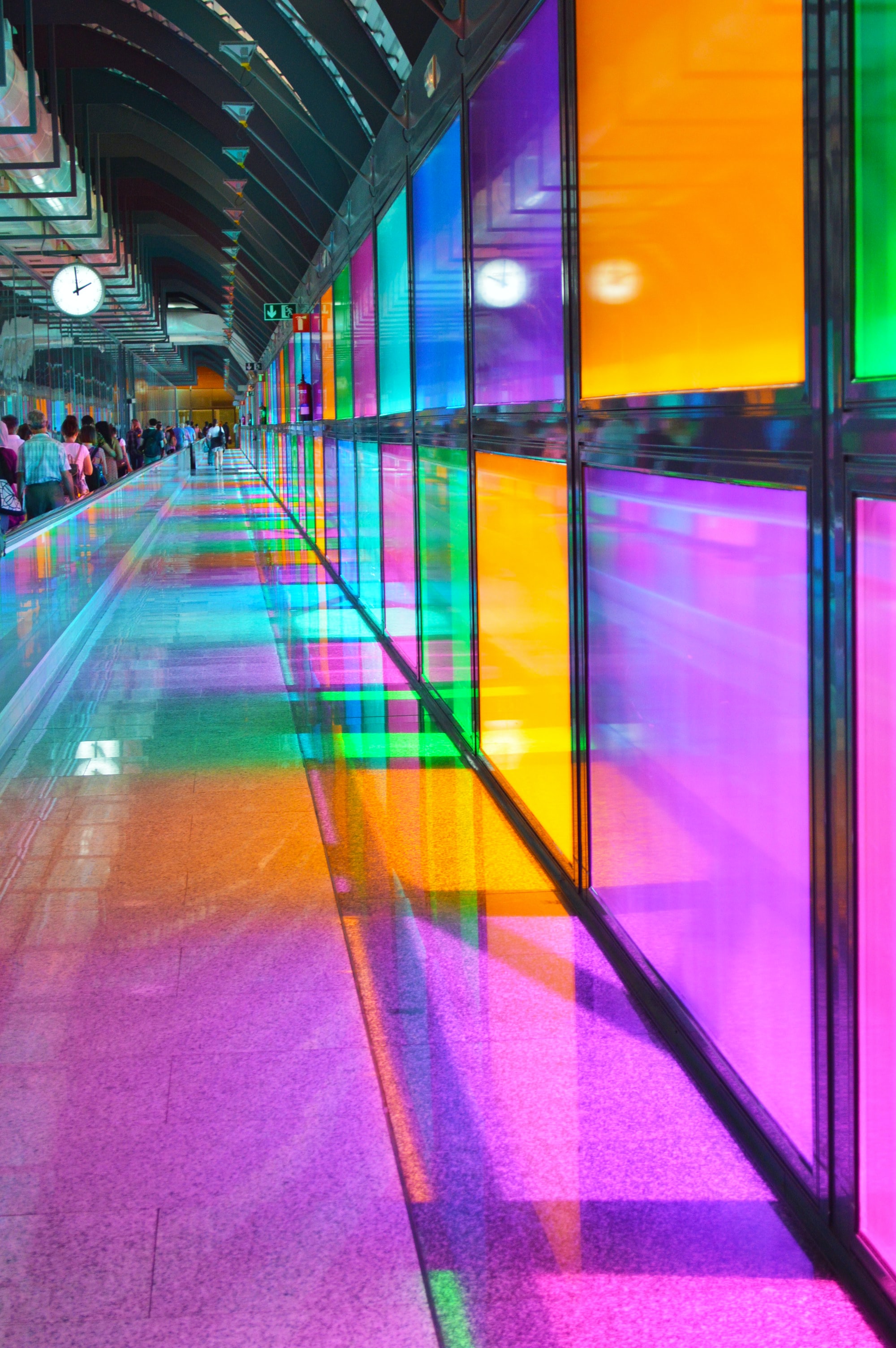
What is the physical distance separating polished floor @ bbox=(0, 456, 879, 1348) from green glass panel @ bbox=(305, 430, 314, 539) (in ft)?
Result: 44.9

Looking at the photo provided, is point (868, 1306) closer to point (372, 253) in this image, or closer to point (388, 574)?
point (388, 574)

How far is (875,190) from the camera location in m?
2.16

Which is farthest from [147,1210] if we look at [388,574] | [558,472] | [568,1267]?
[388,574]

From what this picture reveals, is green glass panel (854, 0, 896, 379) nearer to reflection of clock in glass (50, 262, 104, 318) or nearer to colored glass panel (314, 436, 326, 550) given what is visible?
colored glass panel (314, 436, 326, 550)

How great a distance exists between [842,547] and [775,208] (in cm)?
68

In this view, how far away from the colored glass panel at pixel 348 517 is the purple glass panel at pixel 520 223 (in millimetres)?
7049

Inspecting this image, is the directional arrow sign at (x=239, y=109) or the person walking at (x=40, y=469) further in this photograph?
the person walking at (x=40, y=469)

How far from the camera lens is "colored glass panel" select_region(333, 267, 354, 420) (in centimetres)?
1316

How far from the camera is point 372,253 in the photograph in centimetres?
1055

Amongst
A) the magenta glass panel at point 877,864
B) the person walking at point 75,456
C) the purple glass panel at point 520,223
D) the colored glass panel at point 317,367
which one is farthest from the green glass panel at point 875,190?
the person walking at point 75,456

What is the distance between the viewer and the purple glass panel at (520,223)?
4.65m

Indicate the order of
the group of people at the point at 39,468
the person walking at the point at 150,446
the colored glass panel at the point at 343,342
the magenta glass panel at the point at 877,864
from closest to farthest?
the magenta glass panel at the point at 877,864, the colored glass panel at the point at 343,342, the group of people at the point at 39,468, the person walking at the point at 150,446

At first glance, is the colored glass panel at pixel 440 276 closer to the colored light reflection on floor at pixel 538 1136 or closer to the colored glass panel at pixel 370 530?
the colored light reflection on floor at pixel 538 1136

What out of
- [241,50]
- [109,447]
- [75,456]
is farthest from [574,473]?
[109,447]
